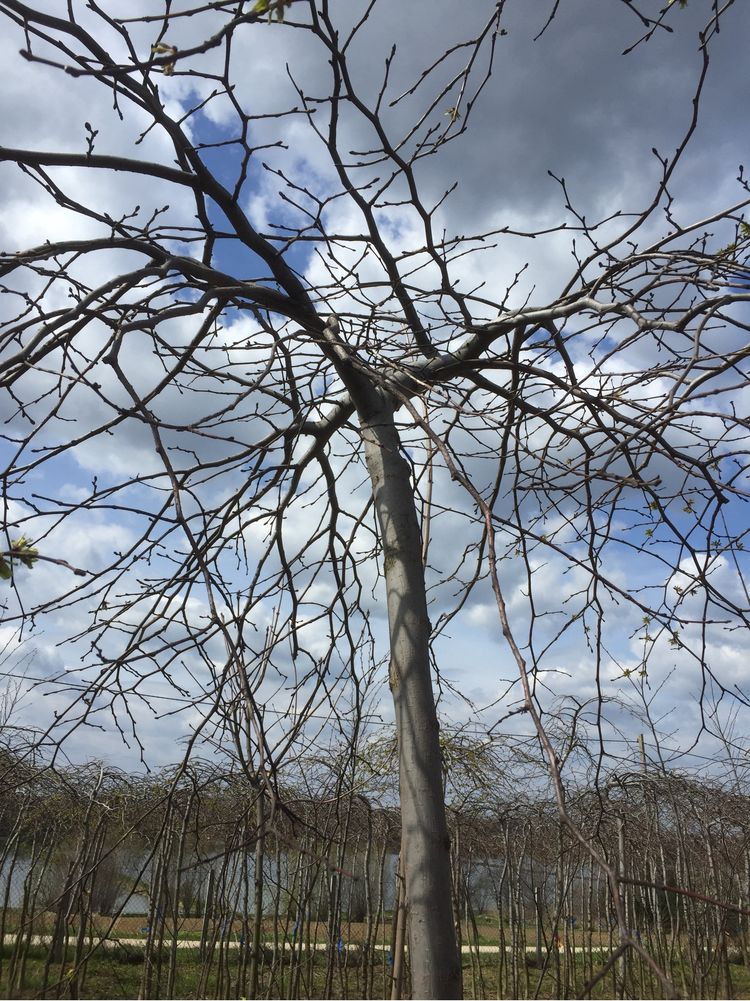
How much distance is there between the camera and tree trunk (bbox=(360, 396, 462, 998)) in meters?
1.57

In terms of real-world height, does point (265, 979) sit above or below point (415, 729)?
below

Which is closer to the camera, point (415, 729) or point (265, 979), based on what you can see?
point (415, 729)

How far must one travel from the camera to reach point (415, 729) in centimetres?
173

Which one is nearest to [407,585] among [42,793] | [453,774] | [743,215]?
[743,215]

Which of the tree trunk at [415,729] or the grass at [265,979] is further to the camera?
the grass at [265,979]

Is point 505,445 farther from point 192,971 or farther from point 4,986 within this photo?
point 192,971

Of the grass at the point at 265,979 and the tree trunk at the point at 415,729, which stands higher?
the tree trunk at the point at 415,729

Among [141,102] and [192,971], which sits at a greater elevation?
[141,102]

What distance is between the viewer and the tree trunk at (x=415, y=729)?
1566 millimetres

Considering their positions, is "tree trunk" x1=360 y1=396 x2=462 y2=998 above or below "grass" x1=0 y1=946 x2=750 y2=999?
above

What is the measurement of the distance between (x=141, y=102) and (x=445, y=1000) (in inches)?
79.2

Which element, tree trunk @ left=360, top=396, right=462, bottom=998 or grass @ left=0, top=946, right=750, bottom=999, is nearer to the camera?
tree trunk @ left=360, top=396, right=462, bottom=998

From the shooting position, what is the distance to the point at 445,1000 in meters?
Answer: 1.53

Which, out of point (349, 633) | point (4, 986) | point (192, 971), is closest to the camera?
point (349, 633)
